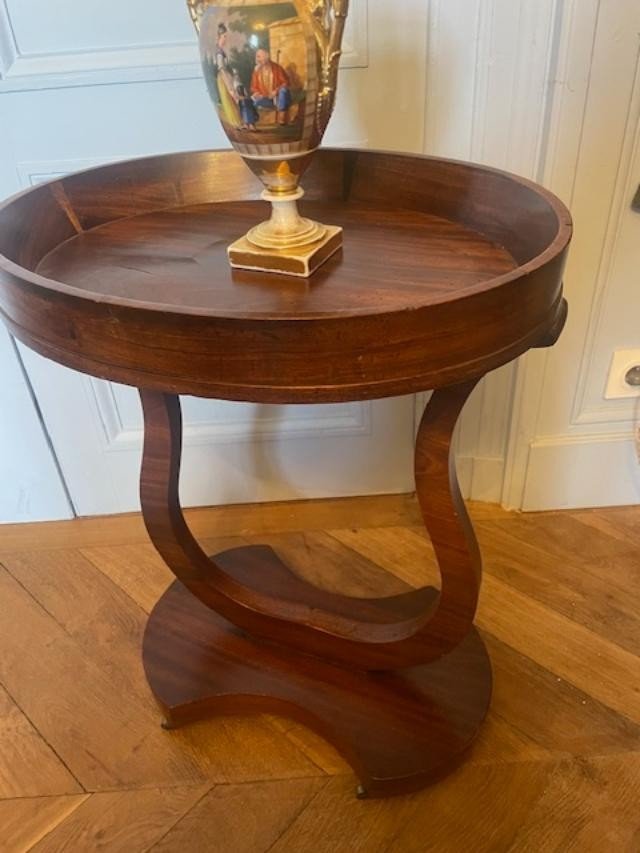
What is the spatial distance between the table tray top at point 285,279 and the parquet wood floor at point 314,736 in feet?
2.20

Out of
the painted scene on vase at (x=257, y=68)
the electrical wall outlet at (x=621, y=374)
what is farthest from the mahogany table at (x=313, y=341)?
the electrical wall outlet at (x=621, y=374)

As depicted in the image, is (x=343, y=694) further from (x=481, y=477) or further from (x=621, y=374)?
(x=621, y=374)

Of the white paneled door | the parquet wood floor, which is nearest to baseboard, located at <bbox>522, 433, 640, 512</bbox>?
the parquet wood floor

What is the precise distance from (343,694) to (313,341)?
66cm

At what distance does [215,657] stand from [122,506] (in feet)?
1.76

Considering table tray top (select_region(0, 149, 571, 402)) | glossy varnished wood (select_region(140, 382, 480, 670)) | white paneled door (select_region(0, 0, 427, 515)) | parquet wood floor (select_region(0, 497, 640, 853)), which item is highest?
white paneled door (select_region(0, 0, 427, 515))

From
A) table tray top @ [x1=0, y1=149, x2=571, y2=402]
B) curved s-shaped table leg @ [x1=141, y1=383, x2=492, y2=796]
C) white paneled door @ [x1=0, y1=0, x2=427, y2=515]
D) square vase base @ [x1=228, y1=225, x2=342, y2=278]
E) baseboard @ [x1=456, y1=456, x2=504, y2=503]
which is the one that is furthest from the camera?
baseboard @ [x1=456, y1=456, x2=504, y2=503]

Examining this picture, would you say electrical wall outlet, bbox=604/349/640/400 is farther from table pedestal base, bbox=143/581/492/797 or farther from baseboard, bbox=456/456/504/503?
table pedestal base, bbox=143/581/492/797

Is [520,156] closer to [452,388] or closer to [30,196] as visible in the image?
[452,388]

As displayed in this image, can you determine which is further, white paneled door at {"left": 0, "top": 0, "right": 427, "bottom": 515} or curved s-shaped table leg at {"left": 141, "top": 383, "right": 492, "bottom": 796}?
white paneled door at {"left": 0, "top": 0, "right": 427, "bottom": 515}

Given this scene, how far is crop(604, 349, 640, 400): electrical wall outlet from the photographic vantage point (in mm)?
1351

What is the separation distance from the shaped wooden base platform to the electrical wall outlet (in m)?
0.56

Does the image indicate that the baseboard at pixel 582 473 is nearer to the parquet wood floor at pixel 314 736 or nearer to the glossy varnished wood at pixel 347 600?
the parquet wood floor at pixel 314 736

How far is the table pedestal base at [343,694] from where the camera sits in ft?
3.31
